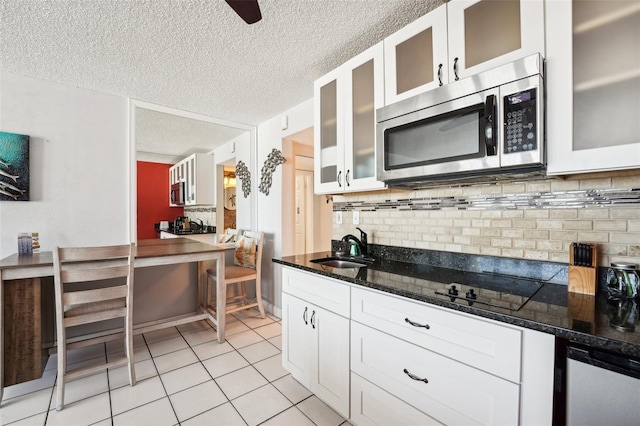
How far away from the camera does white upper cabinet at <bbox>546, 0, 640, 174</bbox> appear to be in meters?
0.97

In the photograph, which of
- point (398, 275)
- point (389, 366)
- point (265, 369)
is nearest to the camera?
point (389, 366)

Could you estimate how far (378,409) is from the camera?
4.61 ft

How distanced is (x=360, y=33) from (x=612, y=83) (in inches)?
52.2

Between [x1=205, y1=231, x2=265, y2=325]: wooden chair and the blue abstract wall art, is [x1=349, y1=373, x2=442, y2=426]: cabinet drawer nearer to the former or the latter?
[x1=205, y1=231, x2=265, y2=325]: wooden chair

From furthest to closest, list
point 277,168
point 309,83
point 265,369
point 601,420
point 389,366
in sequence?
point 277,168, point 309,83, point 265,369, point 389,366, point 601,420

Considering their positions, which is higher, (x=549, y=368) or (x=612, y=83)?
(x=612, y=83)

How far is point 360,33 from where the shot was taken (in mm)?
1823

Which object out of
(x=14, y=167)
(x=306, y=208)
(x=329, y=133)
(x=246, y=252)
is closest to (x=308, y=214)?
(x=306, y=208)

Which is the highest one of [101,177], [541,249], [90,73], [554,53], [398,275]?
[90,73]

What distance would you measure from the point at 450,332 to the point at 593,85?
1059 mm

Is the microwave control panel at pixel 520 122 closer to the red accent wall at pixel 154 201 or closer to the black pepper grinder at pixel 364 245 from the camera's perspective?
the black pepper grinder at pixel 364 245

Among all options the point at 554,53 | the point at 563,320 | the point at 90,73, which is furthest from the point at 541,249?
the point at 90,73

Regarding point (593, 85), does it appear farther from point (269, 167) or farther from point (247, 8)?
point (269, 167)

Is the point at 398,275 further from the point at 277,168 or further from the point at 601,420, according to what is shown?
the point at 277,168
